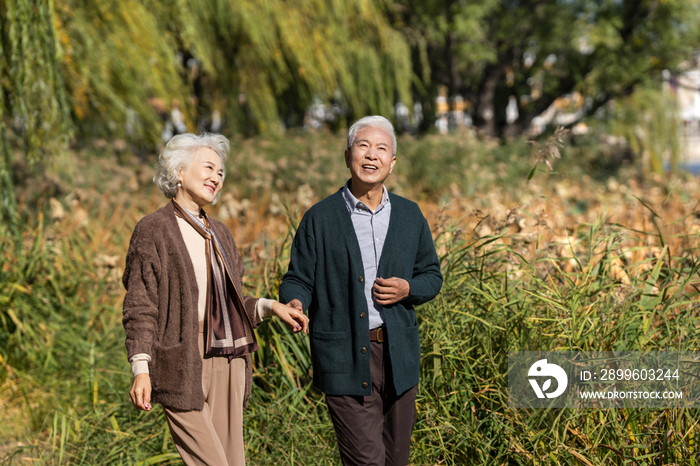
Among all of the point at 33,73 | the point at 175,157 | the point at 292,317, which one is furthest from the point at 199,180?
the point at 33,73

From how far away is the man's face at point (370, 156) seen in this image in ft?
7.09

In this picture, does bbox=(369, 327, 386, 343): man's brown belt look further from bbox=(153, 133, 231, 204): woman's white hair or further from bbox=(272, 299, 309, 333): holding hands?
bbox=(153, 133, 231, 204): woman's white hair

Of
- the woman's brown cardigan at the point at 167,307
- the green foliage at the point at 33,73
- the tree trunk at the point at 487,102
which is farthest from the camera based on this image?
the tree trunk at the point at 487,102

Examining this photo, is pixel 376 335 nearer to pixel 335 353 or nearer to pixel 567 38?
pixel 335 353

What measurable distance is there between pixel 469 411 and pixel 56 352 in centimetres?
263

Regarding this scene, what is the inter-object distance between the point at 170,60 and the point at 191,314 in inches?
192

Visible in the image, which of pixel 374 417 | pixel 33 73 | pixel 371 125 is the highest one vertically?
pixel 33 73

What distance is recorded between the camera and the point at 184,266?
1967 millimetres

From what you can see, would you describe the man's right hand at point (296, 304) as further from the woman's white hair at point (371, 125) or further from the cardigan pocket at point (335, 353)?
the woman's white hair at point (371, 125)

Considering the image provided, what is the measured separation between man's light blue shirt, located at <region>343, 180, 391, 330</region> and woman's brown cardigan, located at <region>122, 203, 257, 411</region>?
59 cm

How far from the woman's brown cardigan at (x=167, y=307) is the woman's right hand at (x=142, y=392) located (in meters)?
0.09

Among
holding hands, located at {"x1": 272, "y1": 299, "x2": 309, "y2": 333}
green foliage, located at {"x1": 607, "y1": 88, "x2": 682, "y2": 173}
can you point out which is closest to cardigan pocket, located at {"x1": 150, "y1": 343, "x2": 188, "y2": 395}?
holding hands, located at {"x1": 272, "y1": 299, "x2": 309, "y2": 333}

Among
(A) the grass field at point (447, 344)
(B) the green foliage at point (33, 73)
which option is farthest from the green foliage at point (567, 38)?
(A) the grass field at point (447, 344)

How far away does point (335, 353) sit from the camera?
7.14 feet
